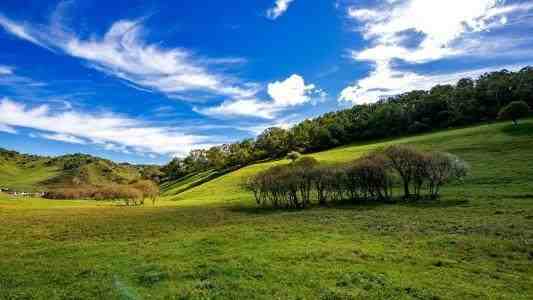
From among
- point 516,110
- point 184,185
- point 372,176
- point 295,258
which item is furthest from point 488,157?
point 184,185

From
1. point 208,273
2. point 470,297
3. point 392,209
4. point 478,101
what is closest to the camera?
point 470,297

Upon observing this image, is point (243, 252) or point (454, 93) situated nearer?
point (243, 252)

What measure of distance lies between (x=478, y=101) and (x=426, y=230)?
134376 mm

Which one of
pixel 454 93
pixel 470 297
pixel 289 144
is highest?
pixel 454 93

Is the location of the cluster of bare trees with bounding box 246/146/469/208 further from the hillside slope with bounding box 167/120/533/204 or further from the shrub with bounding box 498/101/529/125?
the shrub with bounding box 498/101/529/125

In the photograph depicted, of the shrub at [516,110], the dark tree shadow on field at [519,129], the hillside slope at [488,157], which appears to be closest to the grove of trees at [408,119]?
the shrub at [516,110]

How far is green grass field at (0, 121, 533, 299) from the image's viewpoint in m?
16.0

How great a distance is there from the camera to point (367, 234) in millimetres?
29797

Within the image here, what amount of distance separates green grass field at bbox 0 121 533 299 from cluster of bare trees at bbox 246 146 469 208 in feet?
35.2

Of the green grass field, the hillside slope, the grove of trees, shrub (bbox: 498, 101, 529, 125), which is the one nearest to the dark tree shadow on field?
the hillside slope

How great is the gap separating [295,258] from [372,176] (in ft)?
134

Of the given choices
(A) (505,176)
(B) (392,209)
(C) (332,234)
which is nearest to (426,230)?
(C) (332,234)

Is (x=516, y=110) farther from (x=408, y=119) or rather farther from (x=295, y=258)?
(x=295, y=258)

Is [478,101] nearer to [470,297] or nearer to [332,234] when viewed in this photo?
[332,234]
